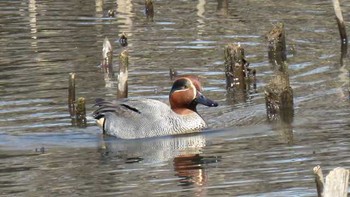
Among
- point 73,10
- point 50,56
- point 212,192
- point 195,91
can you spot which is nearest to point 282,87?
point 195,91

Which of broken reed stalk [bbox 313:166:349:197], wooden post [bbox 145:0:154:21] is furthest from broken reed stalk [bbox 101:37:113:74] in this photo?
broken reed stalk [bbox 313:166:349:197]

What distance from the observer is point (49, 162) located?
536 inches

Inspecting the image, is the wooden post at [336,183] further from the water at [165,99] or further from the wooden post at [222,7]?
the wooden post at [222,7]

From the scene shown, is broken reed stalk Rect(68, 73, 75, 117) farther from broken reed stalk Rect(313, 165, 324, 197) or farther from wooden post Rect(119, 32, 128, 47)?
broken reed stalk Rect(313, 165, 324, 197)

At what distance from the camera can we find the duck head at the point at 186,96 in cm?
1573

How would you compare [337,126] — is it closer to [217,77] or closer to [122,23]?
[217,77]

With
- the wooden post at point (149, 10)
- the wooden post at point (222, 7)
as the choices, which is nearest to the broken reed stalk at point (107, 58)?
the wooden post at point (149, 10)

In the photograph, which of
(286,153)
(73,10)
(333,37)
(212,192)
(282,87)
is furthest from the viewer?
(73,10)

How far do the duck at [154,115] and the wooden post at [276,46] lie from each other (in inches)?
190

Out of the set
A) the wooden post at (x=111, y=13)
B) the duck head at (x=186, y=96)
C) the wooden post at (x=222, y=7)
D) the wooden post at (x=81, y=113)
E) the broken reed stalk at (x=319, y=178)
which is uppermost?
the broken reed stalk at (x=319, y=178)

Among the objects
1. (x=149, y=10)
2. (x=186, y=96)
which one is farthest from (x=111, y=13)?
(x=186, y=96)

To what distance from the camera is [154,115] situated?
1539 centimetres

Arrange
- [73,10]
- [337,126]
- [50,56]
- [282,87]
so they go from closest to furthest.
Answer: [337,126]
[282,87]
[50,56]
[73,10]

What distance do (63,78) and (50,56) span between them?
221 cm
